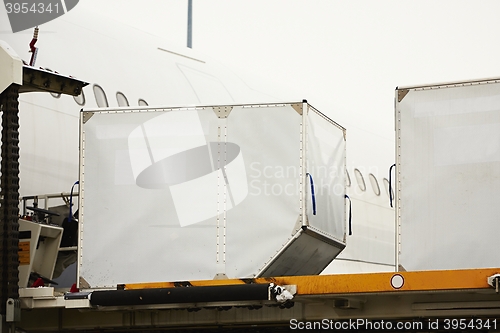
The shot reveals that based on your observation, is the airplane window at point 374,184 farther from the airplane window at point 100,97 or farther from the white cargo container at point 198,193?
the white cargo container at point 198,193

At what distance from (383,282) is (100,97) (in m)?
5.03

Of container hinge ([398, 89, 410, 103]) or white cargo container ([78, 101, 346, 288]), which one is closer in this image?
container hinge ([398, 89, 410, 103])

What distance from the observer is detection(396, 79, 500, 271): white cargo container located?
6.92 m

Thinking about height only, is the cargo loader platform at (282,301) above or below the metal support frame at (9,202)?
below

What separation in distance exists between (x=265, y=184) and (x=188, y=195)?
2.11 feet

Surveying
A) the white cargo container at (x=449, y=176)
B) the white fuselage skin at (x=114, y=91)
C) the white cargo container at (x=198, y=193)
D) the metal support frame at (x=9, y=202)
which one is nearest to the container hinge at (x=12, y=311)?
the metal support frame at (x=9, y=202)

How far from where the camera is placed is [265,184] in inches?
298

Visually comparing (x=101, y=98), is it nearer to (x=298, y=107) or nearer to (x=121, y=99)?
(x=121, y=99)

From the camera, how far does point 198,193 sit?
25.2 feet

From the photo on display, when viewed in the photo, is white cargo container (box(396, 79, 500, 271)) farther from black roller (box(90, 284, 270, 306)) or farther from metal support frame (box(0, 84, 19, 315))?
metal support frame (box(0, 84, 19, 315))

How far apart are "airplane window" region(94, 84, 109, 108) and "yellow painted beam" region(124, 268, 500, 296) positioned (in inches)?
153

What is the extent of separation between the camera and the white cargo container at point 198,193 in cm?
750

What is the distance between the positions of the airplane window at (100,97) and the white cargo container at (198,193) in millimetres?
2542

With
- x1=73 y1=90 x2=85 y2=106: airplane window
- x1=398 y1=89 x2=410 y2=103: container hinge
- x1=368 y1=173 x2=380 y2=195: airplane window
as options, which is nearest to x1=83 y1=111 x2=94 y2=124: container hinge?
x1=73 y1=90 x2=85 y2=106: airplane window
